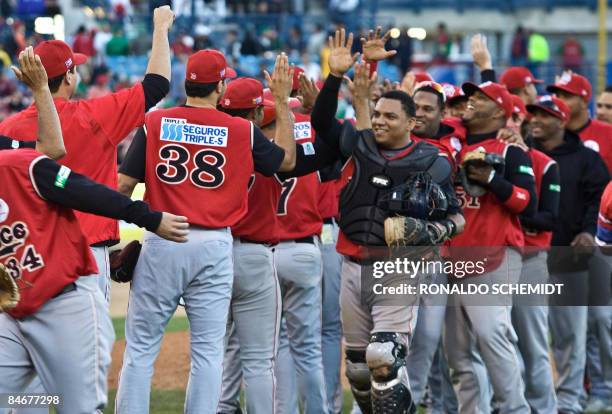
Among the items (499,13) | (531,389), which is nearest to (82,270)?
(531,389)

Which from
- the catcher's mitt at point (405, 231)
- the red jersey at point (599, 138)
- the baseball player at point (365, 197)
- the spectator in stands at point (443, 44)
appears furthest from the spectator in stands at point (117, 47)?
the catcher's mitt at point (405, 231)

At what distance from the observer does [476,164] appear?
6.95 metres

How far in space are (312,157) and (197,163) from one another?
0.84 meters

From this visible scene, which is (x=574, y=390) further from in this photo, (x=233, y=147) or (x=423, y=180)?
(x=233, y=147)

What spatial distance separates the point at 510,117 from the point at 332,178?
4.31 ft

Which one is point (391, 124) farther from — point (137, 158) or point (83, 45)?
point (83, 45)

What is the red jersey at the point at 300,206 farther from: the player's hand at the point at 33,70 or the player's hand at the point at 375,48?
the player's hand at the point at 33,70

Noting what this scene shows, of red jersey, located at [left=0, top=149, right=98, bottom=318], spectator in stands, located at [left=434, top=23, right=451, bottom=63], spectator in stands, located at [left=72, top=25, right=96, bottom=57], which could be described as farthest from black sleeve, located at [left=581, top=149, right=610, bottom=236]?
spectator in stands, located at [left=434, top=23, right=451, bottom=63]

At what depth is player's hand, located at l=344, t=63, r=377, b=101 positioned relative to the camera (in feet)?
21.0

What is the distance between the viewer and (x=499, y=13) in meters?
31.8

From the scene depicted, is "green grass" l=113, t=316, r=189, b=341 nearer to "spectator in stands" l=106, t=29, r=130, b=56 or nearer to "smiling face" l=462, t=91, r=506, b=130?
"smiling face" l=462, t=91, r=506, b=130

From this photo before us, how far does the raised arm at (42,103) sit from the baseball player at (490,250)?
2.83m

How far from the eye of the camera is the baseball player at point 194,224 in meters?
6.07

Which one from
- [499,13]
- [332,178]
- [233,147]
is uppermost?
[233,147]
